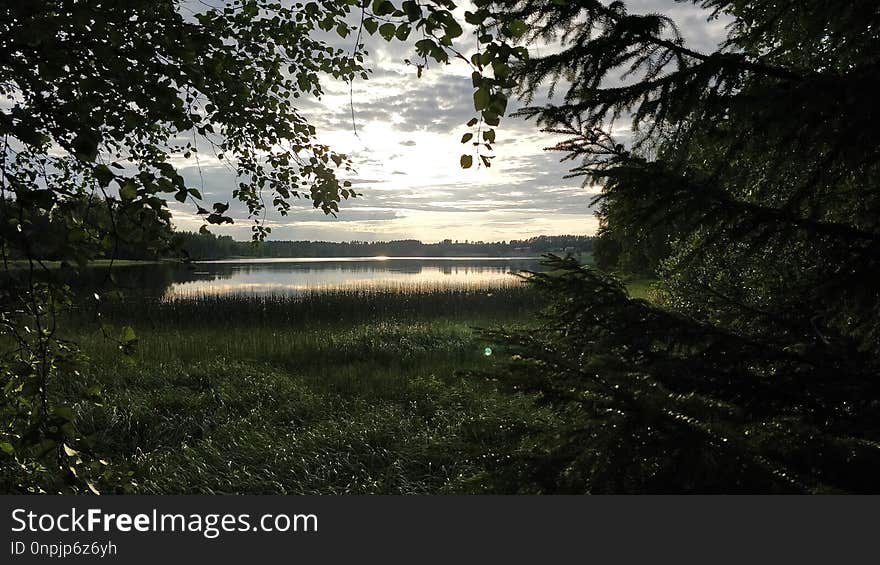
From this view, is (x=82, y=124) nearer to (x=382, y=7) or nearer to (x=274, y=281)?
(x=382, y=7)

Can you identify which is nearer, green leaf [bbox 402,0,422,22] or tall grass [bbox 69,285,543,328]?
green leaf [bbox 402,0,422,22]

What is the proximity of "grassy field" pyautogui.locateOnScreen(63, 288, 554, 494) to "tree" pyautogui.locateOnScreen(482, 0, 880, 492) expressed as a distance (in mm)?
428

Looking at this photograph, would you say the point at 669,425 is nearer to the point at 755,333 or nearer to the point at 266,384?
the point at 755,333

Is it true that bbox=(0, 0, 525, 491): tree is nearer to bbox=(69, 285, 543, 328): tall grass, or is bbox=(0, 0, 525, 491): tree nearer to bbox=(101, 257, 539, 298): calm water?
bbox=(101, 257, 539, 298): calm water

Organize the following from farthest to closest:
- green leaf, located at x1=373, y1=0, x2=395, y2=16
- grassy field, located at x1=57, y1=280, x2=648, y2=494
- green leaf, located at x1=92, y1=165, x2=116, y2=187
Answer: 1. grassy field, located at x1=57, y1=280, x2=648, y2=494
2. green leaf, located at x1=373, y1=0, x2=395, y2=16
3. green leaf, located at x1=92, y1=165, x2=116, y2=187

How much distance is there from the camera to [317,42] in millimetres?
4574

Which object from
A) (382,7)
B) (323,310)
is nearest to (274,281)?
(323,310)

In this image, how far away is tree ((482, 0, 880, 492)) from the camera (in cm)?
188

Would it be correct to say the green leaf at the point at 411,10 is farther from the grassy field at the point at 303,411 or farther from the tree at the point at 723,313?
the grassy field at the point at 303,411

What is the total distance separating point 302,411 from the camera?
7.56m

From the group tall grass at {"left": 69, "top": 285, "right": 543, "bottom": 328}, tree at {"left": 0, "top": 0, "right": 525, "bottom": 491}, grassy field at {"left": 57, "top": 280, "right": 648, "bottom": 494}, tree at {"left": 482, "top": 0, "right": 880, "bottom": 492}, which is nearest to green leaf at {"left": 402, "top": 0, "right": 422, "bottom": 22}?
tree at {"left": 0, "top": 0, "right": 525, "bottom": 491}

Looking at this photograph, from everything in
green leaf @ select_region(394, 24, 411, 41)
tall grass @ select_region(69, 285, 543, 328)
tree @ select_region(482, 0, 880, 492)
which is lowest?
tall grass @ select_region(69, 285, 543, 328)

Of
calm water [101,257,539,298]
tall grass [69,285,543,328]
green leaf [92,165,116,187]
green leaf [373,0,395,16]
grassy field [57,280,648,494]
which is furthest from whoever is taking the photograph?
calm water [101,257,539,298]

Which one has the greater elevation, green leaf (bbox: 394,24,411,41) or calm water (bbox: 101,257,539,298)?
green leaf (bbox: 394,24,411,41)
